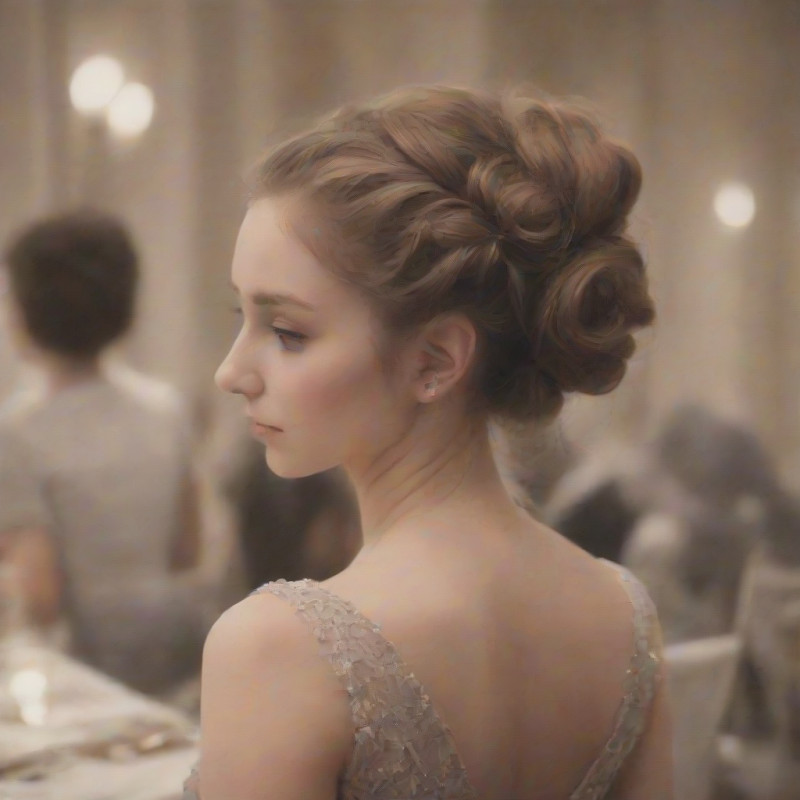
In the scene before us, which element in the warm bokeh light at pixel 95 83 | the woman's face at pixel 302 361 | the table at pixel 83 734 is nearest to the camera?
the woman's face at pixel 302 361

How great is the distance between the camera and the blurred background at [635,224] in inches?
63.7

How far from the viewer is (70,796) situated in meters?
1.37

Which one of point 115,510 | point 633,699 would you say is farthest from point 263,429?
point 115,510

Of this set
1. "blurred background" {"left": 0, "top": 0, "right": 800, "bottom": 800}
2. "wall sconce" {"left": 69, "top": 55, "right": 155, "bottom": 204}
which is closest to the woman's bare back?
"blurred background" {"left": 0, "top": 0, "right": 800, "bottom": 800}

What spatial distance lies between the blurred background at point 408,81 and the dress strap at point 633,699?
65 centimetres

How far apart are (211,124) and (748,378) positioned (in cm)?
104

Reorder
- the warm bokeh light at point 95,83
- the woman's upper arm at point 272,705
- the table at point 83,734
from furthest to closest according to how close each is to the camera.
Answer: the warm bokeh light at point 95,83 → the table at point 83,734 → the woman's upper arm at point 272,705

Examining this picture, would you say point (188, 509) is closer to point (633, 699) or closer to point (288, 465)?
point (288, 465)

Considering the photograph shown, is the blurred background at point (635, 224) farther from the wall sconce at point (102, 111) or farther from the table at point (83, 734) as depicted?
the table at point (83, 734)

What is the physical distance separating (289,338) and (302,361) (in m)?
→ 0.03

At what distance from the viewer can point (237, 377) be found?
0.96 meters

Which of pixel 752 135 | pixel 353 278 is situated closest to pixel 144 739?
pixel 353 278

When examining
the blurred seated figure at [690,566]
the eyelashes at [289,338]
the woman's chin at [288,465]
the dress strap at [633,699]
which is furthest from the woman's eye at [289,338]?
the blurred seated figure at [690,566]

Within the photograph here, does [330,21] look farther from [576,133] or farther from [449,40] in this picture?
[576,133]
